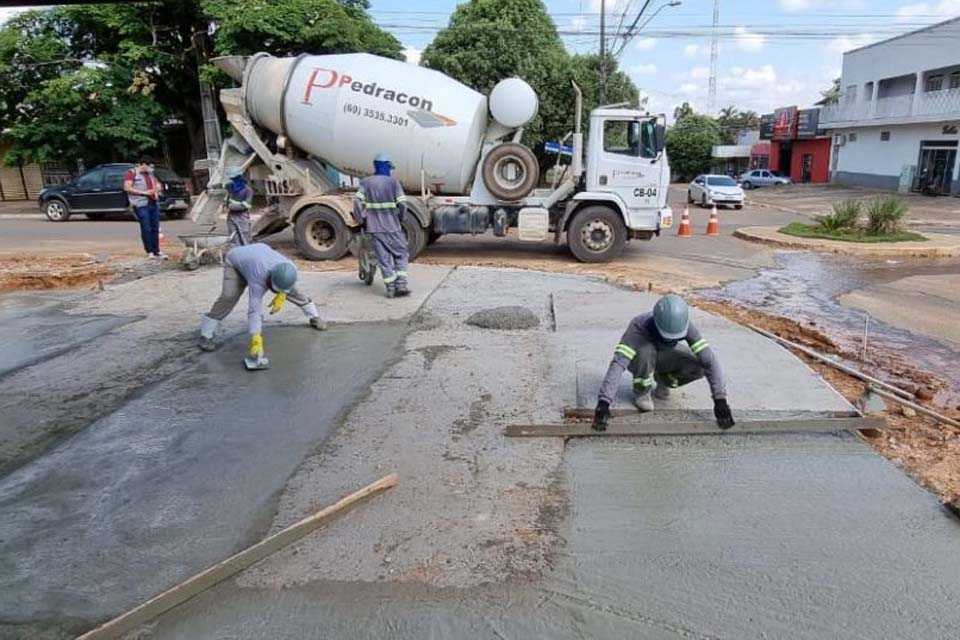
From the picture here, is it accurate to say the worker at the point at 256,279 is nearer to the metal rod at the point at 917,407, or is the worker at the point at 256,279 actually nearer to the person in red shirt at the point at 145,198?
the metal rod at the point at 917,407

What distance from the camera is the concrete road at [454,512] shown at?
2850 mm

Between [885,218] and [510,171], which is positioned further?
[885,218]

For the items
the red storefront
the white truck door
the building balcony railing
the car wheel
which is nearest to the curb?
the white truck door

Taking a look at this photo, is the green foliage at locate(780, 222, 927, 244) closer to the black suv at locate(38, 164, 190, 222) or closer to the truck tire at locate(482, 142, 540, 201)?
the truck tire at locate(482, 142, 540, 201)

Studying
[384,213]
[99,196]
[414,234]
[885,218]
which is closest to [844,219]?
[885,218]

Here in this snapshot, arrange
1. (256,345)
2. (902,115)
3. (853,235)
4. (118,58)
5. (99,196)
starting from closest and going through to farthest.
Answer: (256,345)
(853,235)
(99,196)
(118,58)
(902,115)

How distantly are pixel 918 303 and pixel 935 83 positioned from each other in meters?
30.5

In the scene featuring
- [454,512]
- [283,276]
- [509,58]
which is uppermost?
[509,58]

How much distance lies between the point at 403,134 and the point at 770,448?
8.26 m

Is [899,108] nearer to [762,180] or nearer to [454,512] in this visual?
[762,180]

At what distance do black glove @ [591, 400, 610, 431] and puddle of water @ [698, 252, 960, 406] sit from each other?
3.10 m

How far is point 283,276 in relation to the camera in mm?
5789

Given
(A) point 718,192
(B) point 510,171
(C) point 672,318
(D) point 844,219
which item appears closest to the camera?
(C) point 672,318

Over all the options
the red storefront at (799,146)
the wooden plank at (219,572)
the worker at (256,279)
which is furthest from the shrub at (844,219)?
the red storefront at (799,146)
